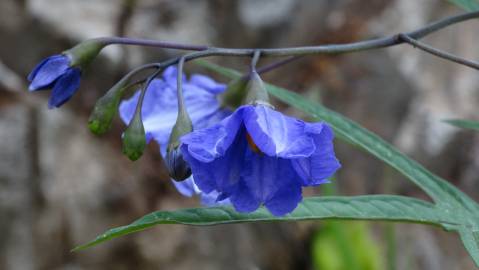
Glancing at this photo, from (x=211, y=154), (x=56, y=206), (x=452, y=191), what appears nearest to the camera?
(x=211, y=154)

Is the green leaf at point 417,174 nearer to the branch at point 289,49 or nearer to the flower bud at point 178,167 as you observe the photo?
the branch at point 289,49

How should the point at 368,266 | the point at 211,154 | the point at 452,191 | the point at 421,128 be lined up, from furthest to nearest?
the point at 421,128, the point at 368,266, the point at 452,191, the point at 211,154

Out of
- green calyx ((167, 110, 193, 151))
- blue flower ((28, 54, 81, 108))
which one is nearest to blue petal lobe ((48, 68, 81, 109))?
blue flower ((28, 54, 81, 108))

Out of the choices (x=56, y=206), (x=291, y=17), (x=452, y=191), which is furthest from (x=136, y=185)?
(x=452, y=191)

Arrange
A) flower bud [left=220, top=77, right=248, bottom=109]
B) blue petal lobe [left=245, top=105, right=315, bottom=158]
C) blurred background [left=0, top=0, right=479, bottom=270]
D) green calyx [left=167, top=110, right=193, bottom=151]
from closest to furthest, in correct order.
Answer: blue petal lobe [left=245, top=105, right=315, bottom=158], green calyx [left=167, top=110, right=193, bottom=151], flower bud [left=220, top=77, right=248, bottom=109], blurred background [left=0, top=0, right=479, bottom=270]

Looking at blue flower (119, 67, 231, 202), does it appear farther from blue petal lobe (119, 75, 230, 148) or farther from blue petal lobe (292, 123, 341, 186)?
blue petal lobe (292, 123, 341, 186)

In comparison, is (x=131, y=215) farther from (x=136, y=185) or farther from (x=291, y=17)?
(x=291, y=17)

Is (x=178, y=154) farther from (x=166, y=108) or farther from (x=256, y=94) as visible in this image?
(x=166, y=108)
